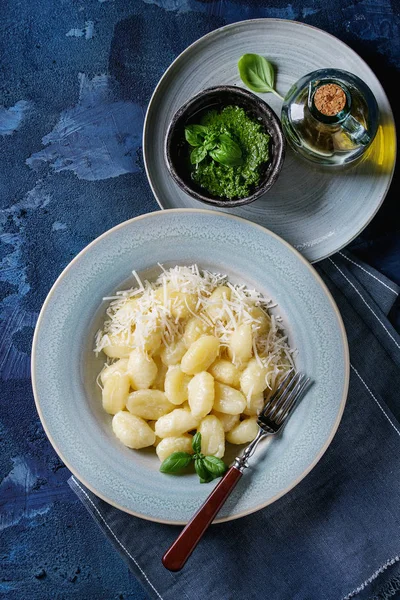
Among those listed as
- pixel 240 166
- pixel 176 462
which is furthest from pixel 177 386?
pixel 240 166

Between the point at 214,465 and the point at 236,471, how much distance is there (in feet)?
0.20

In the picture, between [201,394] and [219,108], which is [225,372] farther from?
[219,108]

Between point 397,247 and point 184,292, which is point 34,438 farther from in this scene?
point 397,247

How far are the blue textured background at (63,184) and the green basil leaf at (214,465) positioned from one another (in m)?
0.50

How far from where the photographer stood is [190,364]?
1.44 metres

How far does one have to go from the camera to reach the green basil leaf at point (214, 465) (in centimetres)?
146

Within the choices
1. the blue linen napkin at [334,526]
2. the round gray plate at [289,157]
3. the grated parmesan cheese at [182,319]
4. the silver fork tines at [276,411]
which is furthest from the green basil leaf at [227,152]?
the silver fork tines at [276,411]

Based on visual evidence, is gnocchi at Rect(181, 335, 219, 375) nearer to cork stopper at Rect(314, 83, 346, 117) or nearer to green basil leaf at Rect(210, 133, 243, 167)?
green basil leaf at Rect(210, 133, 243, 167)

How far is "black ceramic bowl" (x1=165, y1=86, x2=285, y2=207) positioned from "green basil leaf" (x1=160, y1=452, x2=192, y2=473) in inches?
24.4

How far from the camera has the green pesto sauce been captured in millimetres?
1547

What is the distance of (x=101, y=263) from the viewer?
1.55 metres

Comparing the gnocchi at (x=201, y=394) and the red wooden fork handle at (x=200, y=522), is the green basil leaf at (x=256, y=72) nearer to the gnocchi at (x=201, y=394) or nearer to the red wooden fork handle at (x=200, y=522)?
the gnocchi at (x=201, y=394)

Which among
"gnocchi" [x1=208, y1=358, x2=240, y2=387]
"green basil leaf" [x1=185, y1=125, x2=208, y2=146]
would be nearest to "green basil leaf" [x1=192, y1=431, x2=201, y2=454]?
"gnocchi" [x1=208, y1=358, x2=240, y2=387]

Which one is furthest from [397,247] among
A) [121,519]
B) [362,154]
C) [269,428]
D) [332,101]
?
[121,519]
